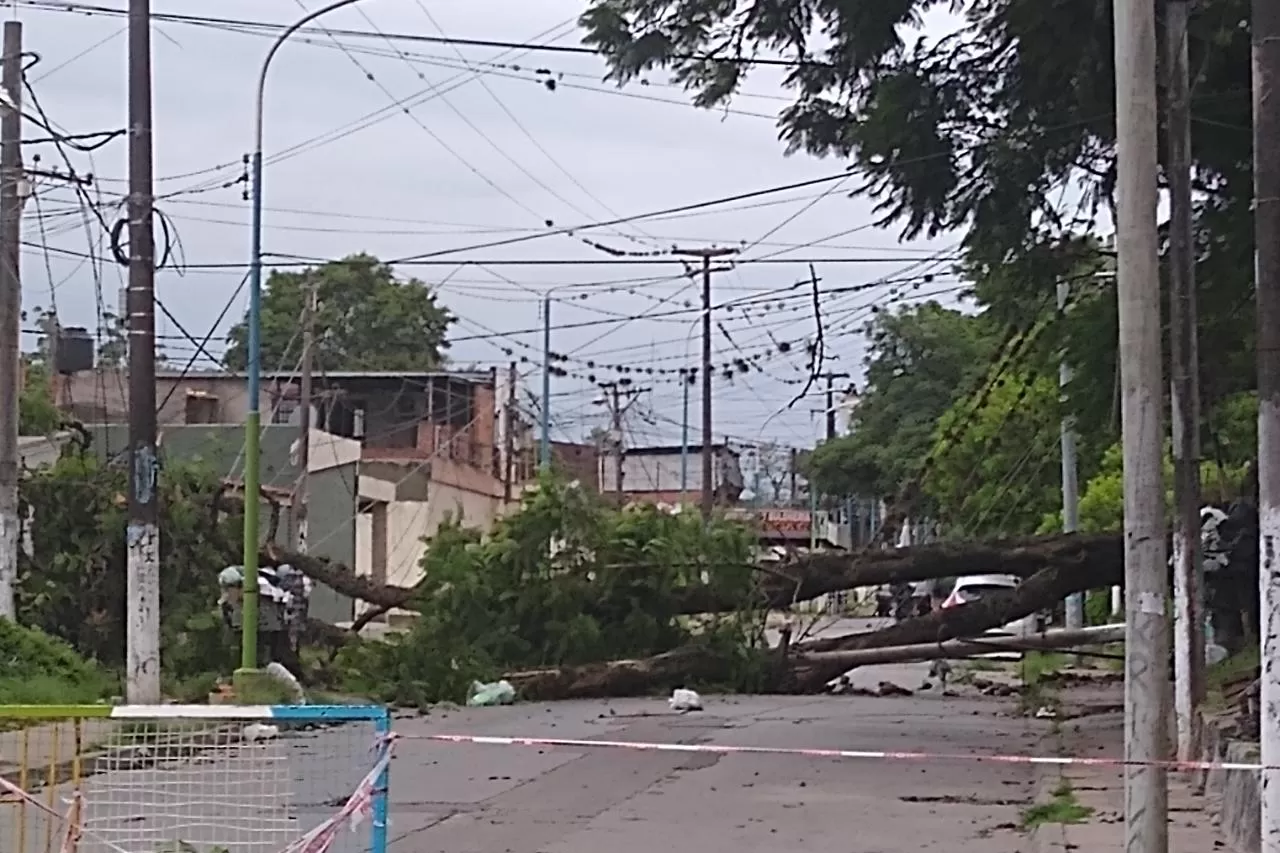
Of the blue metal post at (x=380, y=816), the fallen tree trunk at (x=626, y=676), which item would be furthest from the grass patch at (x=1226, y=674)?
the fallen tree trunk at (x=626, y=676)

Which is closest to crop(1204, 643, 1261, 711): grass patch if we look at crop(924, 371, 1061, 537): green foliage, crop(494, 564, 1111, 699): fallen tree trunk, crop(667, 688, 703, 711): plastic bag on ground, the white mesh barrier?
crop(494, 564, 1111, 699): fallen tree trunk

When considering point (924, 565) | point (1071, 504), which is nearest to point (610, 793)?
point (924, 565)

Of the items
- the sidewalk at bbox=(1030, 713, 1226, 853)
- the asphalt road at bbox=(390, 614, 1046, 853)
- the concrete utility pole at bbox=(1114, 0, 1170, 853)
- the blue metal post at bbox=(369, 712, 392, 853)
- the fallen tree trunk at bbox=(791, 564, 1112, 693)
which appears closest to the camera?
the blue metal post at bbox=(369, 712, 392, 853)

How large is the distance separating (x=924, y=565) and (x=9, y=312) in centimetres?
1172

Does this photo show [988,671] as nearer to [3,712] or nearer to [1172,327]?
[1172,327]

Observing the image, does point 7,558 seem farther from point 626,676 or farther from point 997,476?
point 997,476

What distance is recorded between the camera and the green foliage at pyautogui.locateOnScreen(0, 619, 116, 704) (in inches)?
855

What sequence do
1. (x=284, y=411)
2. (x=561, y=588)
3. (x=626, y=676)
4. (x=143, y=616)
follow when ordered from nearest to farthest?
1. (x=143, y=616)
2. (x=626, y=676)
3. (x=561, y=588)
4. (x=284, y=411)

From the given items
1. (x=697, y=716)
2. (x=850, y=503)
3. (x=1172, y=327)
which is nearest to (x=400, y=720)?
(x=697, y=716)

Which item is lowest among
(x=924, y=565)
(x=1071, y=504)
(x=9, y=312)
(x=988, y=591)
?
(x=988, y=591)

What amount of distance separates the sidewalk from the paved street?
268 mm

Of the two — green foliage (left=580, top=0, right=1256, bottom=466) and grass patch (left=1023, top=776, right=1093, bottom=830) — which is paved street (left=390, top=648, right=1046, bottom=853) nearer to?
grass patch (left=1023, top=776, right=1093, bottom=830)

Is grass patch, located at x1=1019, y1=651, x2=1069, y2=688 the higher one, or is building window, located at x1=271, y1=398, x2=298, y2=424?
building window, located at x1=271, y1=398, x2=298, y2=424

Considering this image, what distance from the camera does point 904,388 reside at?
66750mm
